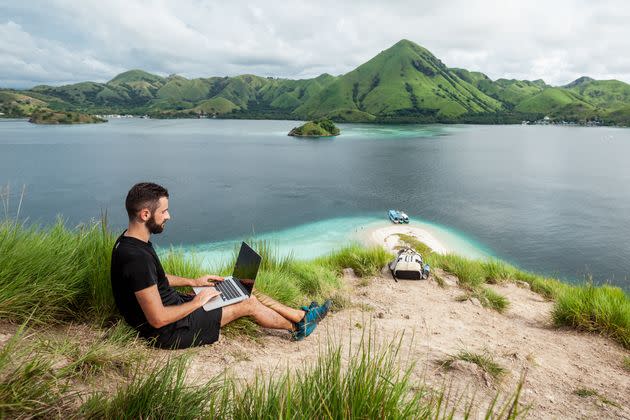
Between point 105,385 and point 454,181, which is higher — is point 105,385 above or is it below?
above

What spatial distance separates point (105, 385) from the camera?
11.6ft

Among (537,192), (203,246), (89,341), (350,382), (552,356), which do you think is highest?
(350,382)

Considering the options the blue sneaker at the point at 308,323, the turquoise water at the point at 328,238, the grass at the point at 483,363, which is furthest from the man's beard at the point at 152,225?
the turquoise water at the point at 328,238

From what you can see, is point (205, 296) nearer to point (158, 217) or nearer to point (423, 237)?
point (158, 217)

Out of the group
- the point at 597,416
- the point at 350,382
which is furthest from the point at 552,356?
the point at 350,382

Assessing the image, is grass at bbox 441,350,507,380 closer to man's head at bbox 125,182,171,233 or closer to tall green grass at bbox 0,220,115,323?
man's head at bbox 125,182,171,233

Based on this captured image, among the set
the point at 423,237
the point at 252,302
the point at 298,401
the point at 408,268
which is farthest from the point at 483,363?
the point at 423,237

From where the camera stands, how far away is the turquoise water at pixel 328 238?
3472 centimetres

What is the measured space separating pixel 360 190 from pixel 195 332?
59720 millimetres

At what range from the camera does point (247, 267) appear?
20.9 feet

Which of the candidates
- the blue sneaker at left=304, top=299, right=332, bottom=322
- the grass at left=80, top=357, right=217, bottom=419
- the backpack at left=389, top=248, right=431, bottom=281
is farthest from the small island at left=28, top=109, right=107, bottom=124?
the grass at left=80, top=357, right=217, bottom=419

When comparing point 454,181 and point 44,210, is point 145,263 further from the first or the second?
point 454,181

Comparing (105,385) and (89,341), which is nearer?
(105,385)

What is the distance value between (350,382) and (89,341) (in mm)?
A: 3615
